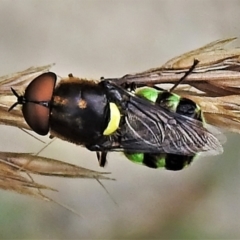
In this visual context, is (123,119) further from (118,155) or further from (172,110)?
(118,155)

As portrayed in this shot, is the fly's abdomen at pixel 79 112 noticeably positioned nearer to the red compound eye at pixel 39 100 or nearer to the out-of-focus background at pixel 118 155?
the red compound eye at pixel 39 100

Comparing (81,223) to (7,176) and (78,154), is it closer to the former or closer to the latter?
(78,154)

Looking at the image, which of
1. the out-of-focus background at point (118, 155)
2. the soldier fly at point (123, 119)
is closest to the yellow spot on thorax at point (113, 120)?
the soldier fly at point (123, 119)

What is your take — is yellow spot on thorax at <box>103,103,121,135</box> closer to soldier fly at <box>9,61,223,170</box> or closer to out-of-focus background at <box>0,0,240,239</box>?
soldier fly at <box>9,61,223,170</box>

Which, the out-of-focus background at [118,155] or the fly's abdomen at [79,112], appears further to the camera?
the out-of-focus background at [118,155]

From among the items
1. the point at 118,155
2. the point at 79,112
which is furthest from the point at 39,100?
the point at 118,155

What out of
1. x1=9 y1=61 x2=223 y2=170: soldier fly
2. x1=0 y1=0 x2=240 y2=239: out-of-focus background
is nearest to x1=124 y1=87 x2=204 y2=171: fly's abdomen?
x1=9 y1=61 x2=223 y2=170: soldier fly

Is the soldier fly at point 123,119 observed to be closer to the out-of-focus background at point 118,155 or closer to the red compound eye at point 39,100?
the red compound eye at point 39,100

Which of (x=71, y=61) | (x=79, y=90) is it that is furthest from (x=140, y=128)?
(x=71, y=61)
